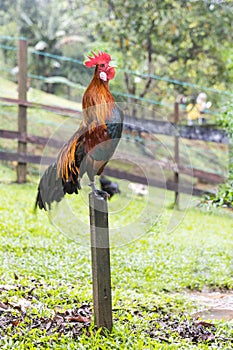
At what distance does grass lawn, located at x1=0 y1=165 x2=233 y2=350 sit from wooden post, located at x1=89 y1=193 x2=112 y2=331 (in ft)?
0.35

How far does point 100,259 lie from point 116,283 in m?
1.31

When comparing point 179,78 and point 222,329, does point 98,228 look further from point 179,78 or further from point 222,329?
point 179,78

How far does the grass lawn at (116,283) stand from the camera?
2799mm

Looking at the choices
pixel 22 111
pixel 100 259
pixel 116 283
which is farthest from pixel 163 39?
pixel 100 259

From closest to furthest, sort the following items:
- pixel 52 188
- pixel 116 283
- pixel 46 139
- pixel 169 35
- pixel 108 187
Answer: pixel 52 188, pixel 116 283, pixel 108 187, pixel 46 139, pixel 169 35

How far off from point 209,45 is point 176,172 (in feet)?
10.7

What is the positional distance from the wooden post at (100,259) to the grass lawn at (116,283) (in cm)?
11

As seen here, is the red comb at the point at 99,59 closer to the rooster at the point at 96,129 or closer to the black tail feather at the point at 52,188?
the rooster at the point at 96,129

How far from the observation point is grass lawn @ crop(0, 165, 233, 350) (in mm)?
2799

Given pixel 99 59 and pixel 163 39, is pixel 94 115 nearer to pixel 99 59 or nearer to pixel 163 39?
pixel 99 59

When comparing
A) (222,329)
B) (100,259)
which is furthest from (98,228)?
(222,329)

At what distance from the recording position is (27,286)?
3.47 meters

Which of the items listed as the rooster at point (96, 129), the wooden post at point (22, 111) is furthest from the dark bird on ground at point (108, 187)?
the rooster at point (96, 129)

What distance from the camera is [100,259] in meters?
2.73
